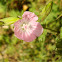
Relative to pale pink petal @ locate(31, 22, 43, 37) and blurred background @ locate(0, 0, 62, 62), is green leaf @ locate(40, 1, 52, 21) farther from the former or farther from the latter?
blurred background @ locate(0, 0, 62, 62)

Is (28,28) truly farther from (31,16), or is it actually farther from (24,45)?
(24,45)

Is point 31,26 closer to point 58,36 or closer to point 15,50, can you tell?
point 58,36

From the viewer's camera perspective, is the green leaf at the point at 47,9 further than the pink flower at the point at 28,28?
No

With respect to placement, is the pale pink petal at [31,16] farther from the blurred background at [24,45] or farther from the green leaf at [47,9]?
the blurred background at [24,45]

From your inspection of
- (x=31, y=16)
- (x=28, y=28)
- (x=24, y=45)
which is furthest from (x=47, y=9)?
(x=24, y=45)

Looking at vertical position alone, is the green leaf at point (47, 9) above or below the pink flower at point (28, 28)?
above

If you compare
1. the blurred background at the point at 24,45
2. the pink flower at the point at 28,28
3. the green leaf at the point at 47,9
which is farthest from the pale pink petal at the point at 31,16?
the blurred background at the point at 24,45

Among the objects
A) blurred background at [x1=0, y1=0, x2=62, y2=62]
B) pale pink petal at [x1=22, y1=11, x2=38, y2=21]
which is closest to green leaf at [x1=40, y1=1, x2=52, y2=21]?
pale pink petal at [x1=22, y1=11, x2=38, y2=21]

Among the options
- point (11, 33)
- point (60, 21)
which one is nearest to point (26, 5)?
point (11, 33)
